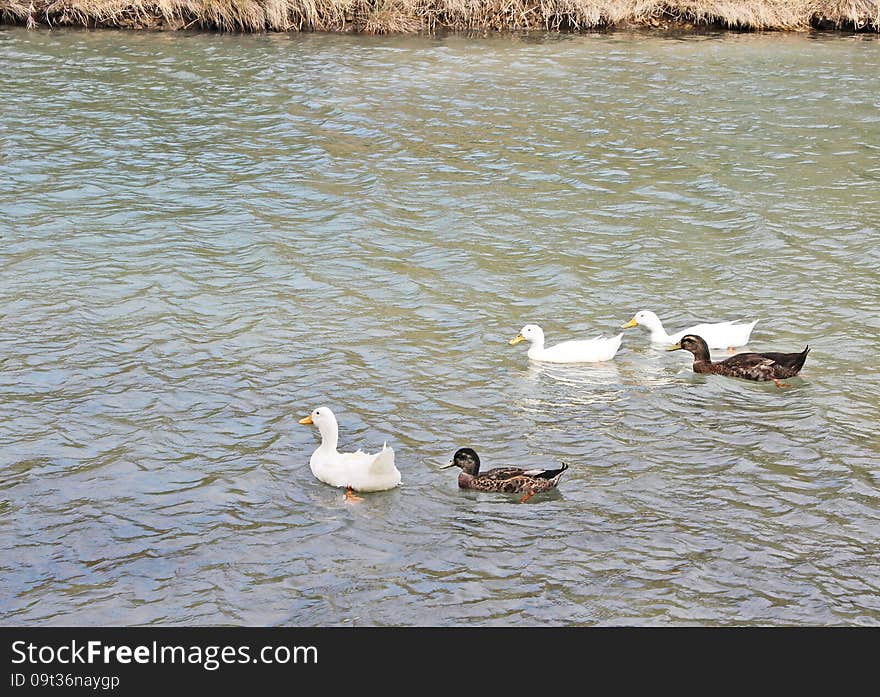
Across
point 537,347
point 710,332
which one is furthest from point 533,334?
point 710,332

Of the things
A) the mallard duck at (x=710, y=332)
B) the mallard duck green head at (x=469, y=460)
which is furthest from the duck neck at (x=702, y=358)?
the mallard duck green head at (x=469, y=460)

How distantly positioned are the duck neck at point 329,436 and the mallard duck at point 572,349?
2.82 meters

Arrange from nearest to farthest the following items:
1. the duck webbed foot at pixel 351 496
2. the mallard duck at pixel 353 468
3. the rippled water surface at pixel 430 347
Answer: the rippled water surface at pixel 430 347 < the mallard duck at pixel 353 468 < the duck webbed foot at pixel 351 496

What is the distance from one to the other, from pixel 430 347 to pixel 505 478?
3.15 metres

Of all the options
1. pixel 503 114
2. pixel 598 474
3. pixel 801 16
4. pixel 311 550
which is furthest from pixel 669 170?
pixel 801 16

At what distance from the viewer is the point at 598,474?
27.5 feet

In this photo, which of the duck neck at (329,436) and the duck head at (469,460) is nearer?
the duck head at (469,460)

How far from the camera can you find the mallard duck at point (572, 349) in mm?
10477

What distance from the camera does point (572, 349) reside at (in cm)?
1048

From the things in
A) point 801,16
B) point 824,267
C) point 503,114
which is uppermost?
point 801,16

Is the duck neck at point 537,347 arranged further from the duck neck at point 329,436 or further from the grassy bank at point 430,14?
the grassy bank at point 430,14

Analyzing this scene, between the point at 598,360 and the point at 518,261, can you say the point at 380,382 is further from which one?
the point at 518,261

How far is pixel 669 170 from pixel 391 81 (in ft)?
26.6

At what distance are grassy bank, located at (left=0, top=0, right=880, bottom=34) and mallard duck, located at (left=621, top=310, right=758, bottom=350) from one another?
66.3ft
